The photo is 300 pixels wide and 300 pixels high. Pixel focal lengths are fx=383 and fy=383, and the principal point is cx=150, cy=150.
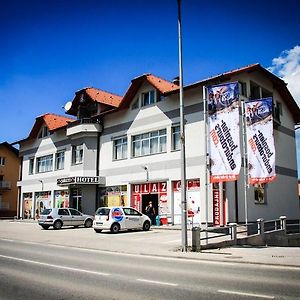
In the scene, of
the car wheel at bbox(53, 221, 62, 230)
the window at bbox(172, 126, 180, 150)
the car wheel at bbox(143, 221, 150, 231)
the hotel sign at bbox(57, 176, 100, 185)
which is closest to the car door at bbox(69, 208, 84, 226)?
the car wheel at bbox(53, 221, 62, 230)

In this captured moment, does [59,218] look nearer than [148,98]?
Yes

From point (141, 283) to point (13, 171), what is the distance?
2162 inches

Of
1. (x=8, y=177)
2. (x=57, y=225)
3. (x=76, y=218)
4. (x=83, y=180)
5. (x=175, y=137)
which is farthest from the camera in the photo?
(x=8, y=177)

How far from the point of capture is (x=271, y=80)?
3009cm

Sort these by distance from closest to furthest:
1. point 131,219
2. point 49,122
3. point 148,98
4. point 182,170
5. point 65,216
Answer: point 182,170 < point 131,219 < point 65,216 < point 148,98 < point 49,122

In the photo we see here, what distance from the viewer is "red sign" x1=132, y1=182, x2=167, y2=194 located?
93.6 feet

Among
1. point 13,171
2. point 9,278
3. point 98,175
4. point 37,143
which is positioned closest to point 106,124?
point 98,175

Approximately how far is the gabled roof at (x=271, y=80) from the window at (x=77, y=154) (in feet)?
39.5

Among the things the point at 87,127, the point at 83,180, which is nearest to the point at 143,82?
the point at 87,127


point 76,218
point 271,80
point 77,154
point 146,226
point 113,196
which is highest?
point 271,80

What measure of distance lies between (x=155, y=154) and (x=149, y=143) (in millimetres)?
1216

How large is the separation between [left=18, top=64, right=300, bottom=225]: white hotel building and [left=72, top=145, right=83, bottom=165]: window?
94mm

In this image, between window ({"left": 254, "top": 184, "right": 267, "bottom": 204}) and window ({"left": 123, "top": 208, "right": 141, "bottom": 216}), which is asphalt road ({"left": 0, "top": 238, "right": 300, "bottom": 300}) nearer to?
window ({"left": 123, "top": 208, "right": 141, "bottom": 216})

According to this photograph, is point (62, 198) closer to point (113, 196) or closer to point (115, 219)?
point (113, 196)
